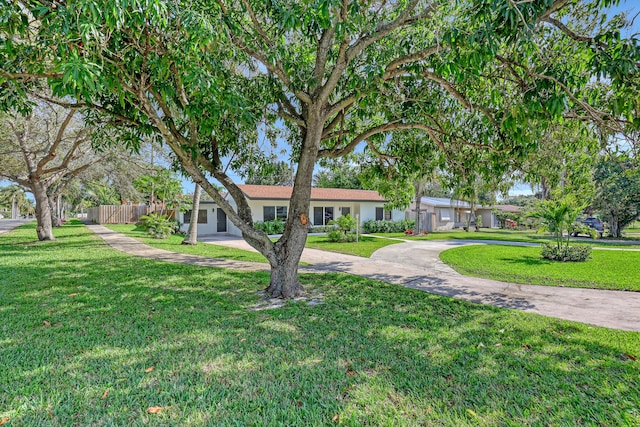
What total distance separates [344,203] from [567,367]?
826 inches

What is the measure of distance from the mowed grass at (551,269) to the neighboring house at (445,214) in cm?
1440

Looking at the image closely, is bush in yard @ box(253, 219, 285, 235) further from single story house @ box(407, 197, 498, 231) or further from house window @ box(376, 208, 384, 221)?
single story house @ box(407, 197, 498, 231)

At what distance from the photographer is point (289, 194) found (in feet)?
72.0

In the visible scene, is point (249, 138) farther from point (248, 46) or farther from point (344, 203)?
point (344, 203)

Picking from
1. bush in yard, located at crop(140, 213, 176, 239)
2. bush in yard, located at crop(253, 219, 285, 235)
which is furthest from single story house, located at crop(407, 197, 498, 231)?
bush in yard, located at crop(140, 213, 176, 239)

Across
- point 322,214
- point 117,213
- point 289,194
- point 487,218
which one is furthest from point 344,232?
point 117,213

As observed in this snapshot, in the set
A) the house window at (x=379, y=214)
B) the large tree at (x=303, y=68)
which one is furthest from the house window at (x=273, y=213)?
the large tree at (x=303, y=68)

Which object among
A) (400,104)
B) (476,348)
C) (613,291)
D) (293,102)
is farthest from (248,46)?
(613,291)

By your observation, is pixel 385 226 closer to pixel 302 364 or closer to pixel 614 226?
pixel 614 226

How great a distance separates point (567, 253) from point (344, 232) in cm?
1018

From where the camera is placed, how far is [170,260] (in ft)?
34.5

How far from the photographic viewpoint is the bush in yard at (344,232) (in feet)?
57.1

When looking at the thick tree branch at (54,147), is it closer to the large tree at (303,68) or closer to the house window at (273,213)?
the large tree at (303,68)

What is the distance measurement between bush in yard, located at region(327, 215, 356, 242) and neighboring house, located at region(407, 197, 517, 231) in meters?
11.1
